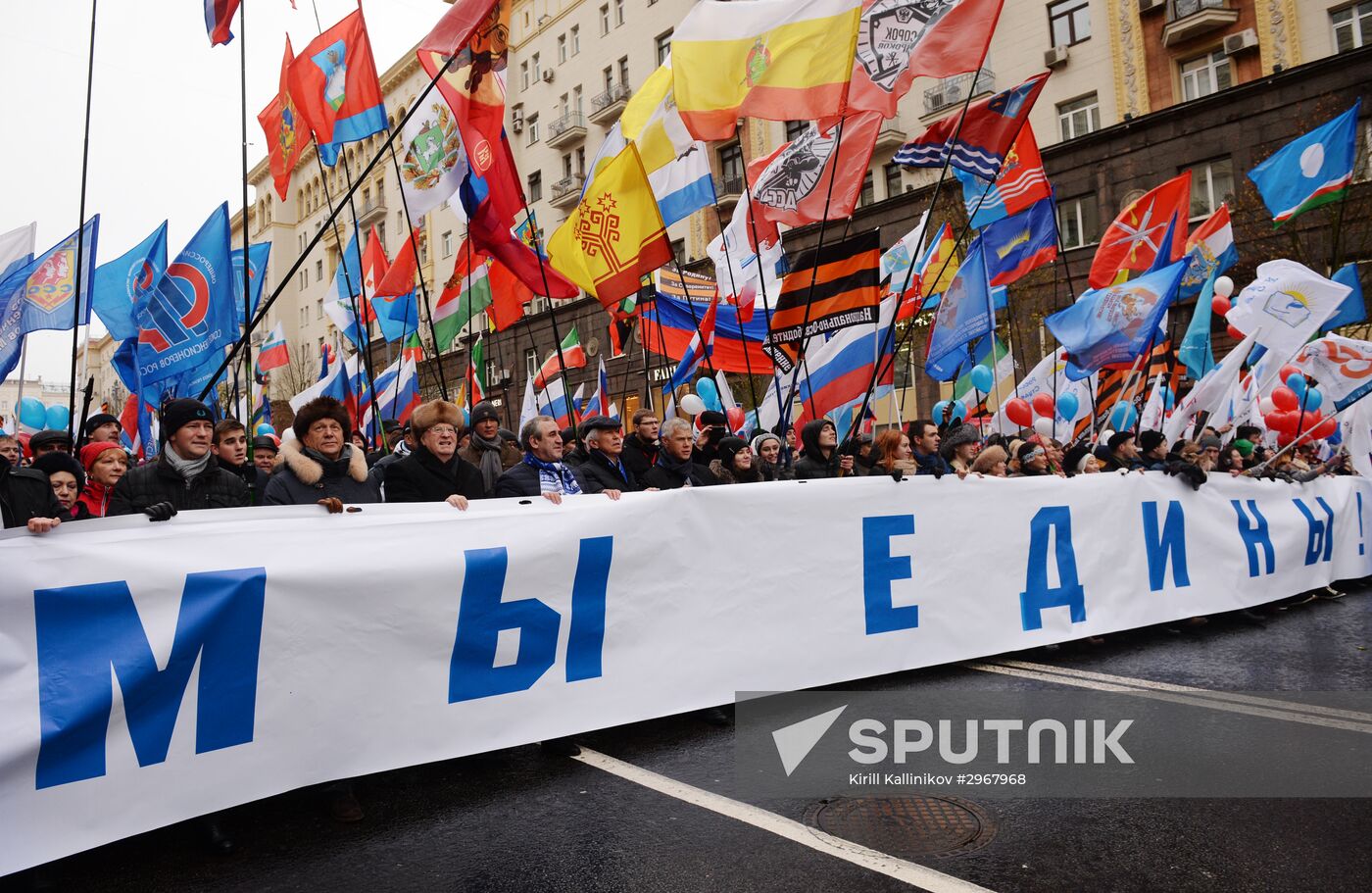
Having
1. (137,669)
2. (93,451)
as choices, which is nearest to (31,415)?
(93,451)

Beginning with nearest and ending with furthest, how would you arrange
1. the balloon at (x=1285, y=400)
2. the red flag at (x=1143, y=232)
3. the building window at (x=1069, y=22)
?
the balloon at (x=1285, y=400) → the red flag at (x=1143, y=232) → the building window at (x=1069, y=22)

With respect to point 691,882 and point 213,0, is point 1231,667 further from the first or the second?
point 213,0

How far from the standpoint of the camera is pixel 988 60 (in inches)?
990

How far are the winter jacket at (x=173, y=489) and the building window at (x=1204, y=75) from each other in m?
22.6

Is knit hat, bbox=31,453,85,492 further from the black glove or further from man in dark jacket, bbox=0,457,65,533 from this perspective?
the black glove

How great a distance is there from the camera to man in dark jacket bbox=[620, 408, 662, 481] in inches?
242

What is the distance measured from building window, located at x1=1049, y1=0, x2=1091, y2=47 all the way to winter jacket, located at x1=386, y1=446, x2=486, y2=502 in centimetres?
2418

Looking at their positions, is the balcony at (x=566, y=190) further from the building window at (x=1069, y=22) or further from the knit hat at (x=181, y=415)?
the knit hat at (x=181, y=415)

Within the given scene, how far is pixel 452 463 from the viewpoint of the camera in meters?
4.82

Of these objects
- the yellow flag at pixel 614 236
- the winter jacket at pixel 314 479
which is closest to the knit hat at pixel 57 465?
the winter jacket at pixel 314 479

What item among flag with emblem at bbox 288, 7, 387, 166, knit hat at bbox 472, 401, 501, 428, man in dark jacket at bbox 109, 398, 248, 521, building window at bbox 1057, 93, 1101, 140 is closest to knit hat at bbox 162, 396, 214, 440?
man in dark jacket at bbox 109, 398, 248, 521

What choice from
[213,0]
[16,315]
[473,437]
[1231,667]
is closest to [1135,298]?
[1231,667]

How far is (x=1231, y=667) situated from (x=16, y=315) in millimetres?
11934

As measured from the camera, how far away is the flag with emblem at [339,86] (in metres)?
7.56
